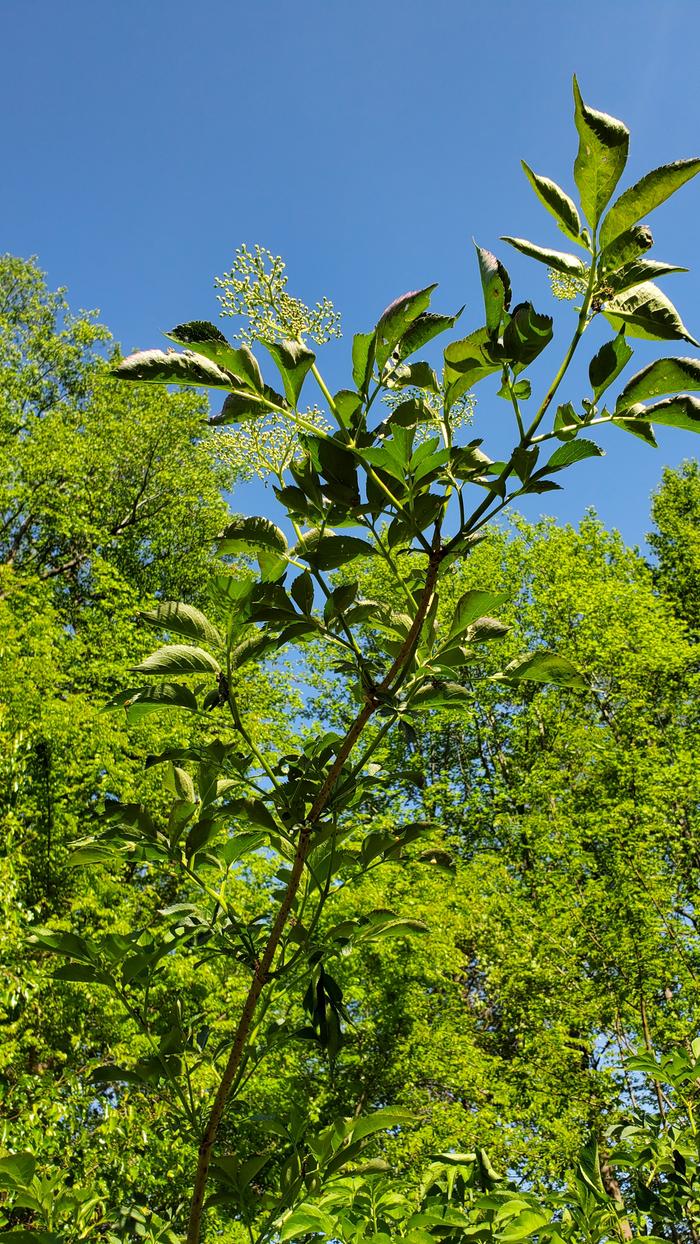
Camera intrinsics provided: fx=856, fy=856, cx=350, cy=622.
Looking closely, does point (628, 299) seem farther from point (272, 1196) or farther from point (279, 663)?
point (279, 663)

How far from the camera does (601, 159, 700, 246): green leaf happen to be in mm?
979

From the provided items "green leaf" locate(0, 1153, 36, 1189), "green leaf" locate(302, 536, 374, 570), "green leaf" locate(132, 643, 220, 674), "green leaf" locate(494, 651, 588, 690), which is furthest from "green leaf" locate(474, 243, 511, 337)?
"green leaf" locate(0, 1153, 36, 1189)

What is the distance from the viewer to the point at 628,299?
41.5 inches

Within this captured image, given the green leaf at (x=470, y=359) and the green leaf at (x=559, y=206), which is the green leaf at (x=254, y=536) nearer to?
the green leaf at (x=470, y=359)

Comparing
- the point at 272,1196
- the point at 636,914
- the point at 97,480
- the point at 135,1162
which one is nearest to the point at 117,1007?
the point at 135,1162

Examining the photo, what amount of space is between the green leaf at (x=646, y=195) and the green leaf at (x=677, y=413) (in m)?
0.21

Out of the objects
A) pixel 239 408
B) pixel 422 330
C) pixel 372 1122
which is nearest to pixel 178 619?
pixel 239 408

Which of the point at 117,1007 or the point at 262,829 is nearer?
→ the point at 262,829

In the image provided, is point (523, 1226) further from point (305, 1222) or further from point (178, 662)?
point (178, 662)

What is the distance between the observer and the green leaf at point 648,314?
1.04 metres

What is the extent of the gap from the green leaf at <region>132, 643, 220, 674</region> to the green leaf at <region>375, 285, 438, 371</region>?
0.50 m

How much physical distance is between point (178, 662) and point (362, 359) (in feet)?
1.66

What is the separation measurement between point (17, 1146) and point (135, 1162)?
255 centimetres

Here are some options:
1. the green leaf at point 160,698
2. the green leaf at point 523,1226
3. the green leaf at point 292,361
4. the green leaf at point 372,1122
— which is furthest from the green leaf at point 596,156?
the green leaf at point 523,1226
